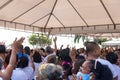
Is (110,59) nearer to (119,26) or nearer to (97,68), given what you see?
(97,68)

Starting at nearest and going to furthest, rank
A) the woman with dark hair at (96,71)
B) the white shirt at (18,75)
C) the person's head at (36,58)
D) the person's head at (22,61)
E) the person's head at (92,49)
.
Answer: the woman with dark hair at (96,71) → the person's head at (92,49) → the white shirt at (18,75) → the person's head at (22,61) → the person's head at (36,58)

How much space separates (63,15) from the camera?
12773mm

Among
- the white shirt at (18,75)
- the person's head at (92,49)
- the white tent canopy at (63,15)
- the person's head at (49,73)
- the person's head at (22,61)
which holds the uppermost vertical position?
the white tent canopy at (63,15)

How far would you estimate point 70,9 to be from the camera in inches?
472

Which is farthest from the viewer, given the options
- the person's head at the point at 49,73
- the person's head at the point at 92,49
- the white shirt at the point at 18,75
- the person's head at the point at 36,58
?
the person's head at the point at 36,58

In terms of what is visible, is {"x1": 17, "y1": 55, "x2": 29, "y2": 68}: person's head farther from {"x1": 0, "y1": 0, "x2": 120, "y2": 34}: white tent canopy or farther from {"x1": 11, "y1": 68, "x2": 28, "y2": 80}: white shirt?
{"x1": 0, "y1": 0, "x2": 120, "y2": 34}: white tent canopy

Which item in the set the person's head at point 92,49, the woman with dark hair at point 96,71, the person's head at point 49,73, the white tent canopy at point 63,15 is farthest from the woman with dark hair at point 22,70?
the white tent canopy at point 63,15

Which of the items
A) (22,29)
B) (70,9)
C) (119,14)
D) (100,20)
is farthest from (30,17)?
(119,14)

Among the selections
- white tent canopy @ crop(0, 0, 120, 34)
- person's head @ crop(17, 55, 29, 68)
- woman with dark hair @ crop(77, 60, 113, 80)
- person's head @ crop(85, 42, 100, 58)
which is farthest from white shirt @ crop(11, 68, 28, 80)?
white tent canopy @ crop(0, 0, 120, 34)

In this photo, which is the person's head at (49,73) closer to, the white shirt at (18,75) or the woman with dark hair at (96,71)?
the woman with dark hair at (96,71)

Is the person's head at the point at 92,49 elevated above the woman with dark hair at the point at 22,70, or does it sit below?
above

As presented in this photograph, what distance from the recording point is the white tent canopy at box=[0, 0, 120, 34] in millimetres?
11062

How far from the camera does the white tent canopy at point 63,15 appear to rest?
11.1 meters

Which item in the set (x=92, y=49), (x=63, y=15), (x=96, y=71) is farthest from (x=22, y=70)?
(x=63, y=15)
